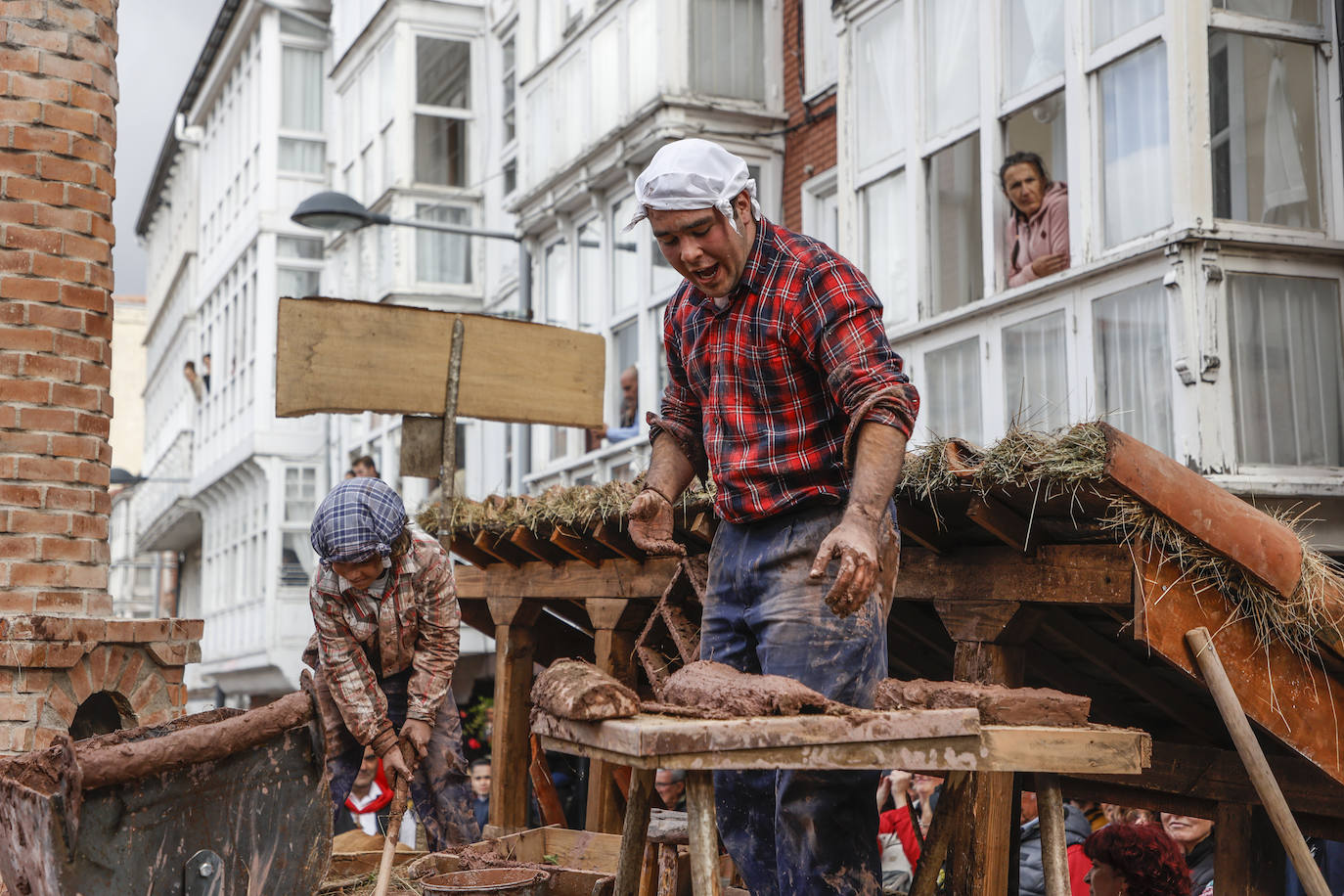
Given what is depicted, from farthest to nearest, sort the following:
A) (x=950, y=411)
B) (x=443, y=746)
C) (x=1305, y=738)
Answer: (x=950, y=411) < (x=443, y=746) < (x=1305, y=738)

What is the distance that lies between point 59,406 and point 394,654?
237 centimetres

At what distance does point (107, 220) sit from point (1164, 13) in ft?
20.5

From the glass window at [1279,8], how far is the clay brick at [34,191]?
22.2ft

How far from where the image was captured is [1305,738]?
5.07 m

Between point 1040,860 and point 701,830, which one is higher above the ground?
point 701,830

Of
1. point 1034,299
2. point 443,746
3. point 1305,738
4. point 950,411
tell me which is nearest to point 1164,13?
point 1034,299

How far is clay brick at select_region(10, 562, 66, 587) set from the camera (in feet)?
24.0

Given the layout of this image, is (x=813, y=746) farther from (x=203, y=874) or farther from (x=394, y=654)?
(x=394, y=654)

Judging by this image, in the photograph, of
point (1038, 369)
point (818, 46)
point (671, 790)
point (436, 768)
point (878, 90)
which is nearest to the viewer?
point (436, 768)

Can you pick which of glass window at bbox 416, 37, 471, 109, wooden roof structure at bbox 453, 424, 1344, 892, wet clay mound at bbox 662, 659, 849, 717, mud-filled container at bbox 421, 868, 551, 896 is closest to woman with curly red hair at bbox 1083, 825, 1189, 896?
wooden roof structure at bbox 453, 424, 1344, 892

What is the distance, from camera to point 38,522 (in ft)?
24.2

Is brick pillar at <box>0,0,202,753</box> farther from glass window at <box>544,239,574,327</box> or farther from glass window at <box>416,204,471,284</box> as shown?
glass window at <box>416,204,471,284</box>

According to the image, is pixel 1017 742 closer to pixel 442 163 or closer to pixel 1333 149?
pixel 1333 149

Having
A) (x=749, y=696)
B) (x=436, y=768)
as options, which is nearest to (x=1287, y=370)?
(x=436, y=768)
